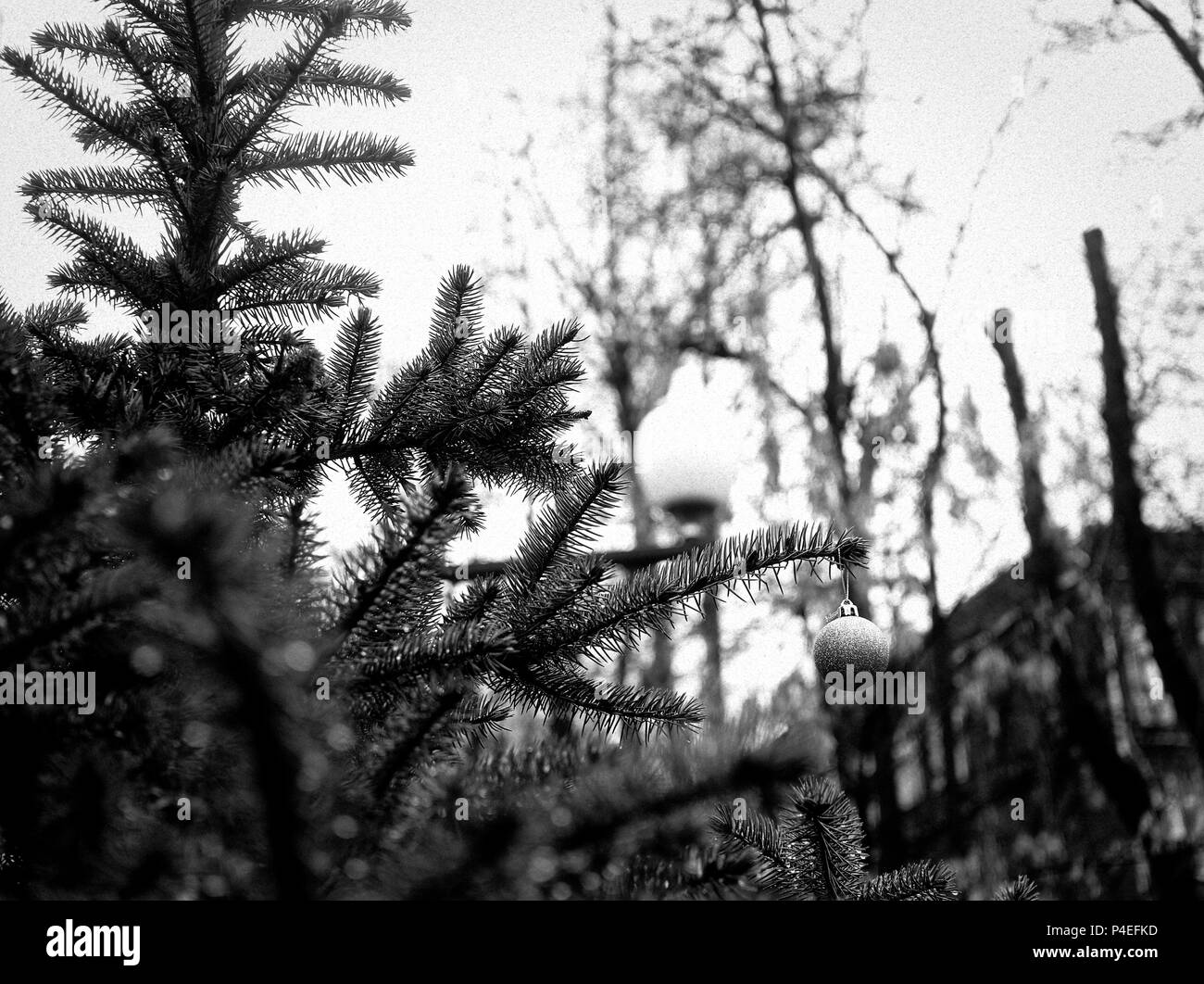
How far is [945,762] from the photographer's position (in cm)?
759

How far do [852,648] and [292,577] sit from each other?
924mm

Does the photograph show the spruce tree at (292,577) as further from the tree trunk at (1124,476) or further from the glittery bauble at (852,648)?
the tree trunk at (1124,476)

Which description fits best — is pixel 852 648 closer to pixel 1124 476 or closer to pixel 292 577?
pixel 292 577

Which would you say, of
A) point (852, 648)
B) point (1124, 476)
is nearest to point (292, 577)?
point (852, 648)

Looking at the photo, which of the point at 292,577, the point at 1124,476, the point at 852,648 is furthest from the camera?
the point at 1124,476

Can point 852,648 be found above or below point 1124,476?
below

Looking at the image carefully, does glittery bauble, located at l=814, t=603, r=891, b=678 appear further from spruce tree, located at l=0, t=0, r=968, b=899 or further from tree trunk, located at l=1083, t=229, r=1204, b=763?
tree trunk, located at l=1083, t=229, r=1204, b=763

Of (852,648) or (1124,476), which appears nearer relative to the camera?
(852,648)

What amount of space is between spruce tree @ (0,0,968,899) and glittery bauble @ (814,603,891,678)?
26 cm

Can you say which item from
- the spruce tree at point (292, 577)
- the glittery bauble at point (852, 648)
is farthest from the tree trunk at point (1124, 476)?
the spruce tree at point (292, 577)

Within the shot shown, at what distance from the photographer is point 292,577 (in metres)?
0.87

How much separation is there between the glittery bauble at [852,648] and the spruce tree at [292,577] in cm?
26

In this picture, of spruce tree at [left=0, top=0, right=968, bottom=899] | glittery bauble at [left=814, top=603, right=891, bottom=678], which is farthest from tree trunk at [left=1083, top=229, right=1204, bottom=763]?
spruce tree at [left=0, top=0, right=968, bottom=899]
